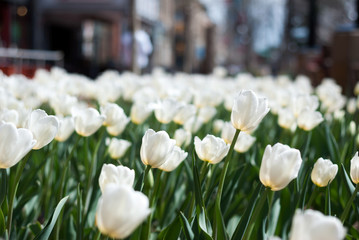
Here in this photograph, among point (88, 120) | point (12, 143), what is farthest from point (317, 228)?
point (88, 120)

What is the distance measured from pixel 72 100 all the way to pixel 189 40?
10.1 meters

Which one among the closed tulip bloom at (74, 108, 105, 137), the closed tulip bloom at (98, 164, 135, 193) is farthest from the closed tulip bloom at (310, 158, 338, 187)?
the closed tulip bloom at (74, 108, 105, 137)

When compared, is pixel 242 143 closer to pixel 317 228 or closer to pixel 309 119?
pixel 309 119

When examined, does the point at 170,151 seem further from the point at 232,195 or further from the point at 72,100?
the point at 72,100

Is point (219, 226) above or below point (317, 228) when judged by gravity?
below

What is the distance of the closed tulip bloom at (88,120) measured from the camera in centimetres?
138

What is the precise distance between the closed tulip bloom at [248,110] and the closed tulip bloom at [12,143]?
0.45 metres

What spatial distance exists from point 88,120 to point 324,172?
0.66m

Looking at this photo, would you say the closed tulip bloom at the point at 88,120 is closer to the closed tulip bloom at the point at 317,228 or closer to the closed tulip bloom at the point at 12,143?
the closed tulip bloom at the point at 12,143

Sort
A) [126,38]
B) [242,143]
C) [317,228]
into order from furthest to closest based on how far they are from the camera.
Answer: [126,38] → [242,143] → [317,228]

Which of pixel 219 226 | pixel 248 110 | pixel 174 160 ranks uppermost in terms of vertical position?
pixel 248 110

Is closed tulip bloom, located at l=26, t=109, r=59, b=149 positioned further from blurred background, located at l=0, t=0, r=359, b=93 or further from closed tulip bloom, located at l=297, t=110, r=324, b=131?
blurred background, located at l=0, t=0, r=359, b=93

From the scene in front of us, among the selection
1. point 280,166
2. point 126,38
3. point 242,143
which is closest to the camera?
point 280,166

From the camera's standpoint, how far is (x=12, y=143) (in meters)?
0.92
